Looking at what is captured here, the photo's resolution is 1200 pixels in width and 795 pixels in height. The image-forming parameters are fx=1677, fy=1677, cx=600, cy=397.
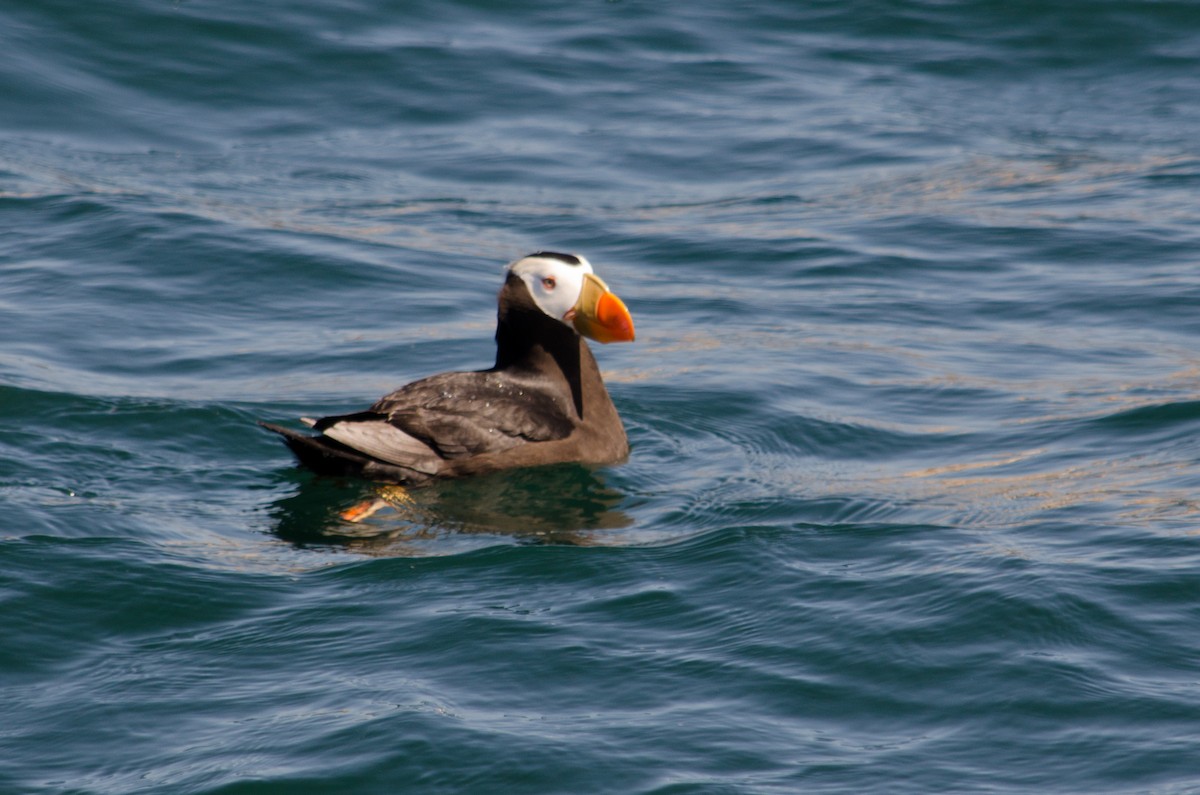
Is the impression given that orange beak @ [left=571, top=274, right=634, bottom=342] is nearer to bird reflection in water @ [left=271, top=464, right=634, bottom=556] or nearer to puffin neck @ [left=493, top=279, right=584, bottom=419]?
puffin neck @ [left=493, top=279, right=584, bottom=419]

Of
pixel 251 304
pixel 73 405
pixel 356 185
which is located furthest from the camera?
pixel 356 185

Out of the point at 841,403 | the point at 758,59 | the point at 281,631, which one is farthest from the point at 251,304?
the point at 758,59

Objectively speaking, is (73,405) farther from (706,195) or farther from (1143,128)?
(1143,128)

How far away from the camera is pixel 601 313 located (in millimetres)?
7449

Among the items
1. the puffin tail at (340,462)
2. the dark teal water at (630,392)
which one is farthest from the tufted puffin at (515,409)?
the dark teal water at (630,392)

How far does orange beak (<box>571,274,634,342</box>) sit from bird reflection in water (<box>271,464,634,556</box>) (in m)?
0.62

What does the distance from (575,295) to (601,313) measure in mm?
145

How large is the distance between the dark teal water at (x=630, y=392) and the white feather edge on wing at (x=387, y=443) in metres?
0.18

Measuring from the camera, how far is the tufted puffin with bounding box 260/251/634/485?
6957 mm

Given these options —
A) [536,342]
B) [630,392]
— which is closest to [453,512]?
[536,342]

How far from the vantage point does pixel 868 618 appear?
5680 mm

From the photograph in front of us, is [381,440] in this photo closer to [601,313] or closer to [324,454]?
[324,454]

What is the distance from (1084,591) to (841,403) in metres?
2.73

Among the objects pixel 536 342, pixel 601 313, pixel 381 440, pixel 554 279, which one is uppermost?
pixel 554 279
